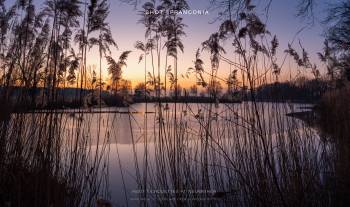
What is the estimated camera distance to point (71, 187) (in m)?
2.87

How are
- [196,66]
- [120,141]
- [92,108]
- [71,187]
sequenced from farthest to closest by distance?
[120,141] < [196,66] < [92,108] < [71,187]

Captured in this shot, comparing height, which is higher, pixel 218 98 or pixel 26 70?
pixel 26 70

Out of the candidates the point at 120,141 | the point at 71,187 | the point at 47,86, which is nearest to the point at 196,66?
the point at 47,86

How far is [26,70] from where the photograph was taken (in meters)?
3.21

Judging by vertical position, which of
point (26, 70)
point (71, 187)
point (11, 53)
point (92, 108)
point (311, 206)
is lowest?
point (311, 206)

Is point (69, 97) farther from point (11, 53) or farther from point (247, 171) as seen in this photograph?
point (247, 171)

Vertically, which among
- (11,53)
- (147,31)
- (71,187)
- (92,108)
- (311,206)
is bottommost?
(311,206)

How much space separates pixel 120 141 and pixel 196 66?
19.9 feet

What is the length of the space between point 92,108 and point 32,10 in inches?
46.5

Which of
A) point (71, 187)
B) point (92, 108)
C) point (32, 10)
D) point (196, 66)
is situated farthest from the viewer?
point (196, 66)

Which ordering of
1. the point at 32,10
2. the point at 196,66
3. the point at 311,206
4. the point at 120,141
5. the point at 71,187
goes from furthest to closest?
the point at 120,141 → the point at 196,66 → the point at 32,10 → the point at 311,206 → the point at 71,187

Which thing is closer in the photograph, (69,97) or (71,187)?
(71,187)

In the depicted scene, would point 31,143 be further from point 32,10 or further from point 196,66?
point 196,66

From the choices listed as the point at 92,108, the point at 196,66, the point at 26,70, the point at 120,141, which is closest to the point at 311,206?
the point at 196,66
